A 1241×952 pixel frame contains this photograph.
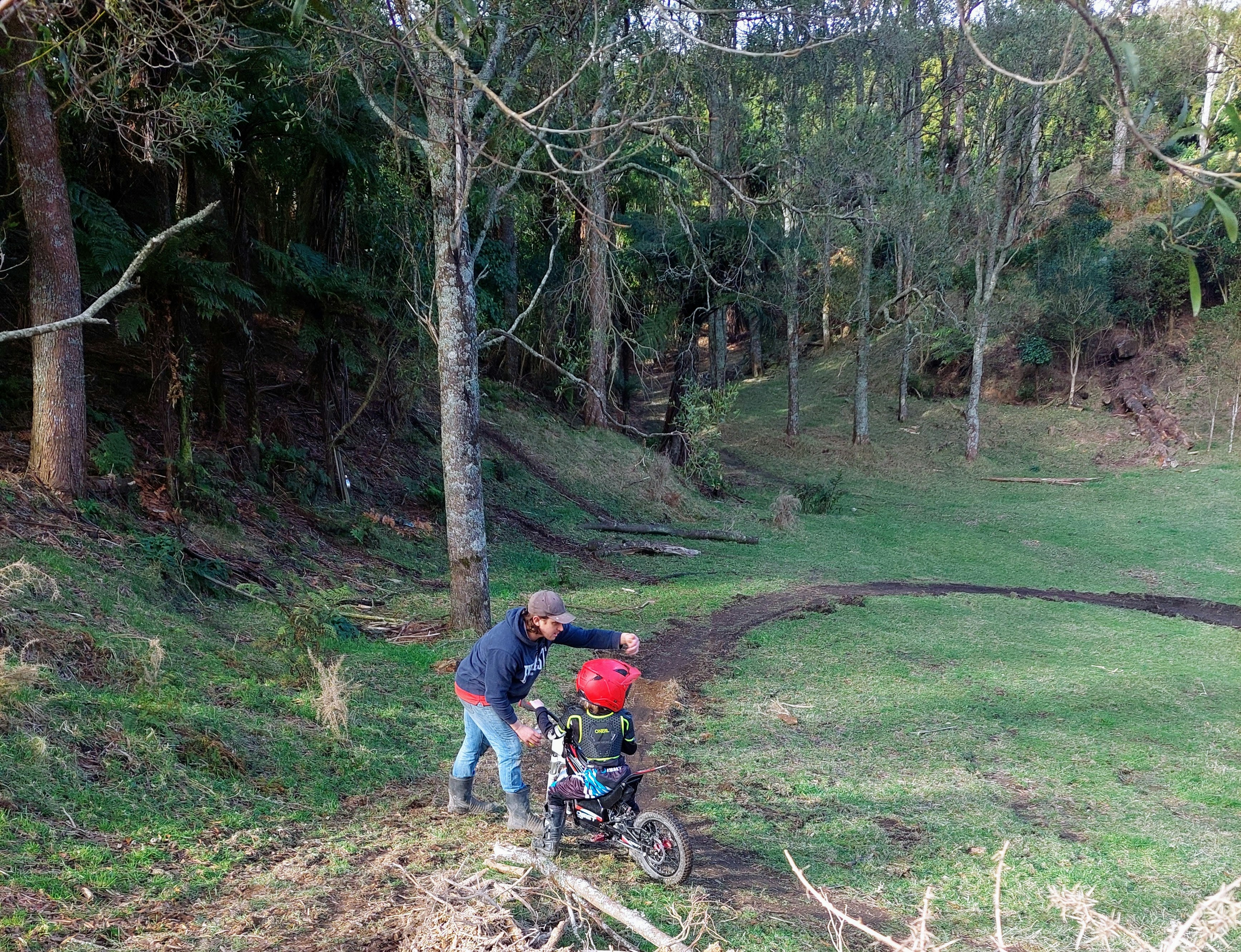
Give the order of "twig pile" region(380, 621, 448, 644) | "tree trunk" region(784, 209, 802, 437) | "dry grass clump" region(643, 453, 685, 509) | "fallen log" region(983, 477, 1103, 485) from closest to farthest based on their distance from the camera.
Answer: "twig pile" region(380, 621, 448, 644), "dry grass clump" region(643, 453, 685, 509), "fallen log" region(983, 477, 1103, 485), "tree trunk" region(784, 209, 802, 437)

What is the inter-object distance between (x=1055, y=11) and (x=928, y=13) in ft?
12.0

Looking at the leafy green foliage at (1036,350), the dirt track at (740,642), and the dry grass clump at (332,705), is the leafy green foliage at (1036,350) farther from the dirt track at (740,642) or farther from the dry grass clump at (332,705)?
the dry grass clump at (332,705)

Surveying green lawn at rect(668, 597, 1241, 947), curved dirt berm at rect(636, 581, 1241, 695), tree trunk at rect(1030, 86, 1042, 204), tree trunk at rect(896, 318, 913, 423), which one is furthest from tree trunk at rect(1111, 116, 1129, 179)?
green lawn at rect(668, 597, 1241, 947)

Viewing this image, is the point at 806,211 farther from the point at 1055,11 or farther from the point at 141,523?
the point at 1055,11

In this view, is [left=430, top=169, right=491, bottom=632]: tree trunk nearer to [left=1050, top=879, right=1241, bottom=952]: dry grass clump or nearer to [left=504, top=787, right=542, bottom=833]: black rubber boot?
[left=504, top=787, right=542, bottom=833]: black rubber boot

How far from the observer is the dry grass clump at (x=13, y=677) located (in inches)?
206

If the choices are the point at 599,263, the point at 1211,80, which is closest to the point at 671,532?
the point at 599,263

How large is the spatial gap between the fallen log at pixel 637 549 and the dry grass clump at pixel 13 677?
10.9m

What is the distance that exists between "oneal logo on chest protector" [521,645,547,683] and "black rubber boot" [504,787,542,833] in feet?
2.39

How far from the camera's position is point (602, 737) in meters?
5.02

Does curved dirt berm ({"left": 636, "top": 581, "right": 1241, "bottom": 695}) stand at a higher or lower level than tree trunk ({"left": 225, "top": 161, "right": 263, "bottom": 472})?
lower

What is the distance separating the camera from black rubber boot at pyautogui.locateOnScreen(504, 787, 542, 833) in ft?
17.2

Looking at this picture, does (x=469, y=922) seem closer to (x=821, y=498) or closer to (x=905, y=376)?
(x=821, y=498)

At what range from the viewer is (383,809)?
5.76m
